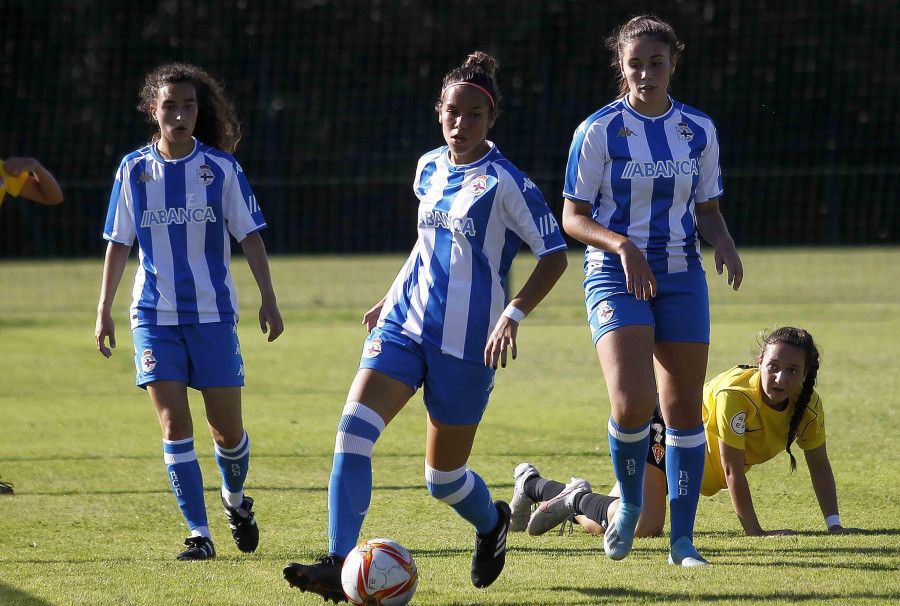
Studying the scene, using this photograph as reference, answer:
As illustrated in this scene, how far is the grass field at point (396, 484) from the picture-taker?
3.93 meters

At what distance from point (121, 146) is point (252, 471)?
79.5 ft

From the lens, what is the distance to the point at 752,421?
15.6 feet

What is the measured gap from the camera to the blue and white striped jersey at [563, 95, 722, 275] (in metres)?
4.12

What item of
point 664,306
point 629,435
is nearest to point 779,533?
point 629,435

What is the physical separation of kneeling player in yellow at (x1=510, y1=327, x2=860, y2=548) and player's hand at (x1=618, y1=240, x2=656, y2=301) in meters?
0.92

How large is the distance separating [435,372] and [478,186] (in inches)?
25.3

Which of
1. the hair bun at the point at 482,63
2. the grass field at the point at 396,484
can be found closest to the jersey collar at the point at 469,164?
the hair bun at the point at 482,63

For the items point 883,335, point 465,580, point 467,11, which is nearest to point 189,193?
point 465,580

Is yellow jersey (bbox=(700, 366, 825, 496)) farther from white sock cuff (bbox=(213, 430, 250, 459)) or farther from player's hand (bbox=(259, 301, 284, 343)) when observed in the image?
white sock cuff (bbox=(213, 430, 250, 459))

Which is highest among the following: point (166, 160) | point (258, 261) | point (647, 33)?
point (647, 33)

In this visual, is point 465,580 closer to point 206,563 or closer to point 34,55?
point 206,563

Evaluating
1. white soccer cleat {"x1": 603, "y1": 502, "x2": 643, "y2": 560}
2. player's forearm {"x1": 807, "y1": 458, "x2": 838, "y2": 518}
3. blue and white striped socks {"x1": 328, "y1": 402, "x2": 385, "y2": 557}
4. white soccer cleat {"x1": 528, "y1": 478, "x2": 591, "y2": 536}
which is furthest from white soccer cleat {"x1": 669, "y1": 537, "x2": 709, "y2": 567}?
blue and white striped socks {"x1": 328, "y1": 402, "x2": 385, "y2": 557}

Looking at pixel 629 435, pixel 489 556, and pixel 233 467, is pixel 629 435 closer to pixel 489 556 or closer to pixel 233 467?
pixel 489 556

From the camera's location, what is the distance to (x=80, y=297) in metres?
17.8
